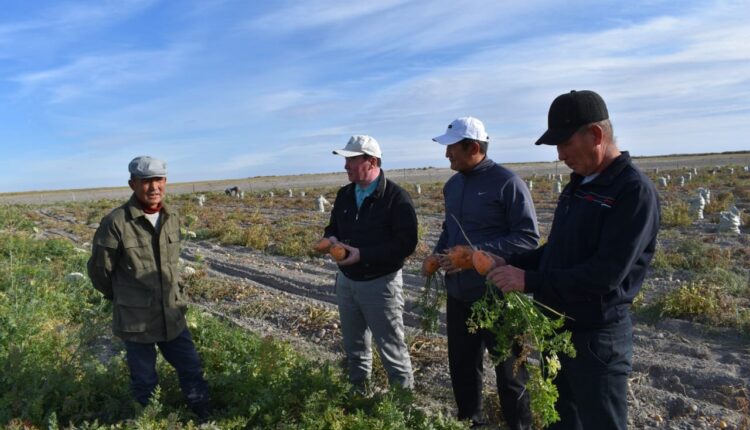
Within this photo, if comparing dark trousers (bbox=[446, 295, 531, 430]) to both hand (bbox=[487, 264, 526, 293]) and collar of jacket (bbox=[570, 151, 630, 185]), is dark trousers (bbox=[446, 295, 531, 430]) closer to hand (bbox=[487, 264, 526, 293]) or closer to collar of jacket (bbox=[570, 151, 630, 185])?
hand (bbox=[487, 264, 526, 293])

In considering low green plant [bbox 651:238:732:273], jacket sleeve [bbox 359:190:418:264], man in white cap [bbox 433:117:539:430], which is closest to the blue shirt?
jacket sleeve [bbox 359:190:418:264]

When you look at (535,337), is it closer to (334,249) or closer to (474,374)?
(474,374)

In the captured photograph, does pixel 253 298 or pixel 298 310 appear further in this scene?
pixel 253 298

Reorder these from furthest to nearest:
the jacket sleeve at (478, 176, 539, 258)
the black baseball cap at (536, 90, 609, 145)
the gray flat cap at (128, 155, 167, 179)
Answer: the gray flat cap at (128, 155, 167, 179) < the jacket sleeve at (478, 176, 539, 258) < the black baseball cap at (536, 90, 609, 145)

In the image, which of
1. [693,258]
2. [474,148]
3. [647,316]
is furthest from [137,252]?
[693,258]

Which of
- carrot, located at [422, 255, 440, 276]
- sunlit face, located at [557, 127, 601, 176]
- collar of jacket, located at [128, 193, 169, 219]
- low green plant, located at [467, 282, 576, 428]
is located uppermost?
sunlit face, located at [557, 127, 601, 176]

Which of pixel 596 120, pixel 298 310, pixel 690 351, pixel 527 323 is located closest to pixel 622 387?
pixel 527 323

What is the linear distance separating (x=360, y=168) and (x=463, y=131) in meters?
0.72

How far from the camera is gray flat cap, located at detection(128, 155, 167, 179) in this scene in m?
3.45

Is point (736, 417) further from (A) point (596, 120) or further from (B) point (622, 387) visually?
(A) point (596, 120)

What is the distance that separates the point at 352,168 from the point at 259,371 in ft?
4.65

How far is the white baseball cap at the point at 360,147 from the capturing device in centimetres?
360

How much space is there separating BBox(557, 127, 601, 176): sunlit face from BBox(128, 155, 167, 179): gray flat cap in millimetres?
2354

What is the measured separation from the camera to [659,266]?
27.8ft
